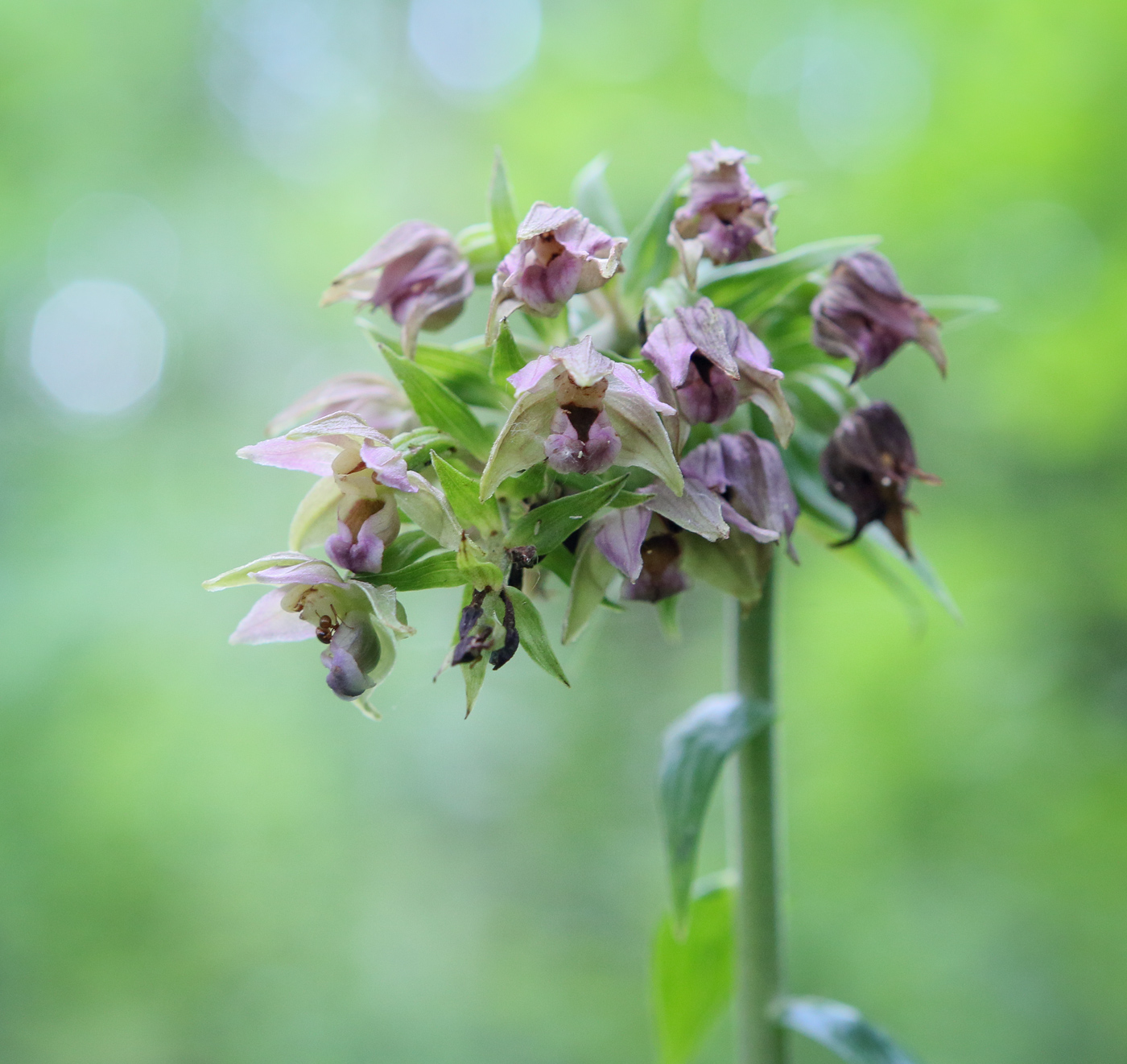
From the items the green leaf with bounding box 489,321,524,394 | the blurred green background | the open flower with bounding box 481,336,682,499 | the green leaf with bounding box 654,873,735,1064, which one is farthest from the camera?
the blurred green background

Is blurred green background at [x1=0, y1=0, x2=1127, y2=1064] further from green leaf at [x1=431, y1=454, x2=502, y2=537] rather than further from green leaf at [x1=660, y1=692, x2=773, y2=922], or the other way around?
green leaf at [x1=431, y1=454, x2=502, y2=537]

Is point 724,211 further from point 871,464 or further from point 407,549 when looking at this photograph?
point 407,549

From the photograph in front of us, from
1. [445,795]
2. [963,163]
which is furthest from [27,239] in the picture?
[963,163]

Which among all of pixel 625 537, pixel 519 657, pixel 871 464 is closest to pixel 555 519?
pixel 625 537

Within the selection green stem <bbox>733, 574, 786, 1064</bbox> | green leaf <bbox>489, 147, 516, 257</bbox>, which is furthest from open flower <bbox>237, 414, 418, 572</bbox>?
green stem <bbox>733, 574, 786, 1064</bbox>

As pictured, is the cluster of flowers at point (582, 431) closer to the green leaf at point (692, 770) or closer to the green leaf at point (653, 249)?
the green leaf at point (653, 249)

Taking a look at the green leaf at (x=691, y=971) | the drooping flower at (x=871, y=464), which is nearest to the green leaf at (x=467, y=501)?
the drooping flower at (x=871, y=464)
